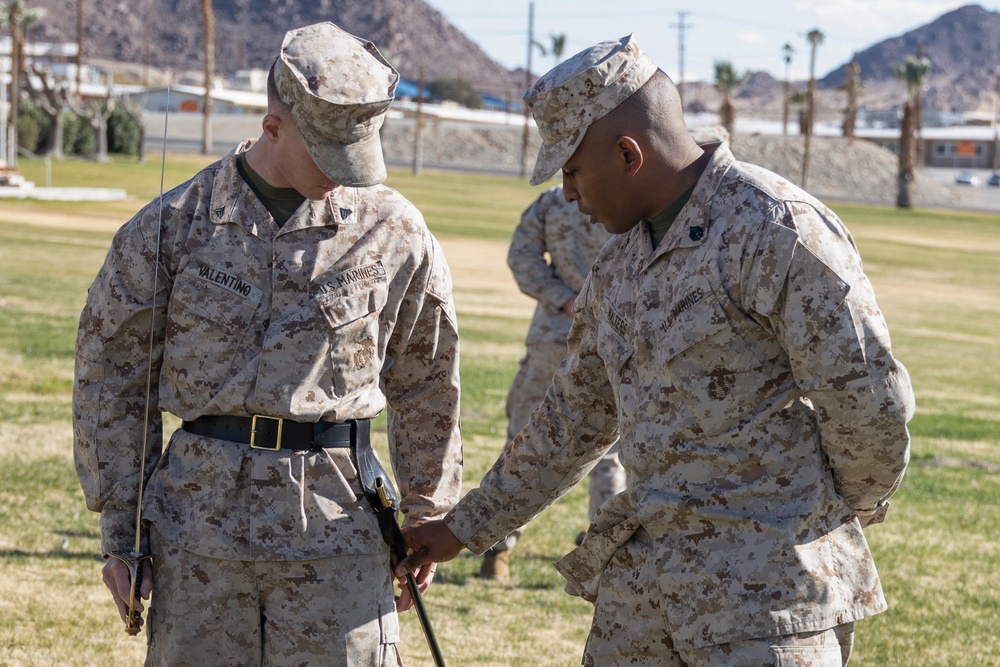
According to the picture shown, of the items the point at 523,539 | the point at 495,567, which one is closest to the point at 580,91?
the point at 495,567

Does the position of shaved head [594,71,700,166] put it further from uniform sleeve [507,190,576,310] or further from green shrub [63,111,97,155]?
green shrub [63,111,97,155]

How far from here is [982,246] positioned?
50.2 m

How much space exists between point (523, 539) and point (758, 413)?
5.56 m

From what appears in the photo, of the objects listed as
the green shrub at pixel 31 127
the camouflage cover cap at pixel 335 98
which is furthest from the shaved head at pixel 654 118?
the green shrub at pixel 31 127

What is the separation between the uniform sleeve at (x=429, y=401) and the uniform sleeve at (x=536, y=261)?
155 inches

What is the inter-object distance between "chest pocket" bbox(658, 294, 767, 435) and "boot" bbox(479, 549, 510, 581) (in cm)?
453

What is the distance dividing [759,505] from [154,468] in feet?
5.56

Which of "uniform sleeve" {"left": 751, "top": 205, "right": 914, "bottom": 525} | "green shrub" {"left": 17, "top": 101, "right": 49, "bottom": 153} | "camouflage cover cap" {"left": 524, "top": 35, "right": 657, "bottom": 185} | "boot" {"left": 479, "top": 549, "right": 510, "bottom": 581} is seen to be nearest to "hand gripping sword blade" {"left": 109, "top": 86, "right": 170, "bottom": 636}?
"camouflage cover cap" {"left": 524, "top": 35, "right": 657, "bottom": 185}

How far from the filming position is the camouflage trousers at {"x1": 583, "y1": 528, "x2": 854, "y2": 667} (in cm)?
318

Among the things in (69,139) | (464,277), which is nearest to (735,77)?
(69,139)

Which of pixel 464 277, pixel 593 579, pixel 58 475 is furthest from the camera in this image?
pixel 464 277

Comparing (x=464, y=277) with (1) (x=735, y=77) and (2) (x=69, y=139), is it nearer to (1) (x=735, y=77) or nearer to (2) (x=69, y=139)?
(2) (x=69, y=139)

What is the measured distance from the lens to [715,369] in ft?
10.7

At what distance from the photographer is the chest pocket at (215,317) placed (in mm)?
3664
